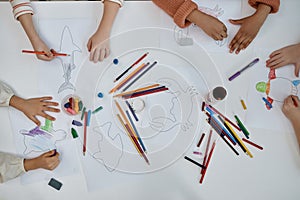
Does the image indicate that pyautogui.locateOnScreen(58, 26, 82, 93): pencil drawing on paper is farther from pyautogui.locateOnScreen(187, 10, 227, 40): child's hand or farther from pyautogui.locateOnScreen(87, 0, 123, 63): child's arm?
pyautogui.locateOnScreen(187, 10, 227, 40): child's hand

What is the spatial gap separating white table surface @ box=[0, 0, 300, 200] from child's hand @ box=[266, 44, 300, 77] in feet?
0.08

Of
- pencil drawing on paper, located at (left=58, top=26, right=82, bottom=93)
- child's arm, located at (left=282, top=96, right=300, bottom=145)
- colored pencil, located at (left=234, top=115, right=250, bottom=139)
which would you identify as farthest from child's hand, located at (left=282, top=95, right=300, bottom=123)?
pencil drawing on paper, located at (left=58, top=26, right=82, bottom=93)

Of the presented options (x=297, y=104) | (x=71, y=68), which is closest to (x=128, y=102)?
(x=71, y=68)

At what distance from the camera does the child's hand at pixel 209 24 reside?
80 centimetres

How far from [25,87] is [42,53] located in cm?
10

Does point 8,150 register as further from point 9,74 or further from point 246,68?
point 246,68

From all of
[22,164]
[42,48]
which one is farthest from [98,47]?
[22,164]

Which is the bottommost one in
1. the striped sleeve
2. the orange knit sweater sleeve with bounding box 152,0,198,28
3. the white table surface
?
the white table surface

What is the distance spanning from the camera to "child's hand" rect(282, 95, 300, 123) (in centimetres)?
76

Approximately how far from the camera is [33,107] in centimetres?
79

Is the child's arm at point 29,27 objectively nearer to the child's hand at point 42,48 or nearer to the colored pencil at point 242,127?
the child's hand at point 42,48

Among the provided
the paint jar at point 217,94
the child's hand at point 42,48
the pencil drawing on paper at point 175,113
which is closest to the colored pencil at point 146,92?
the pencil drawing on paper at point 175,113

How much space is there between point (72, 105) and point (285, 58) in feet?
1.87

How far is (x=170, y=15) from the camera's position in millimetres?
824
